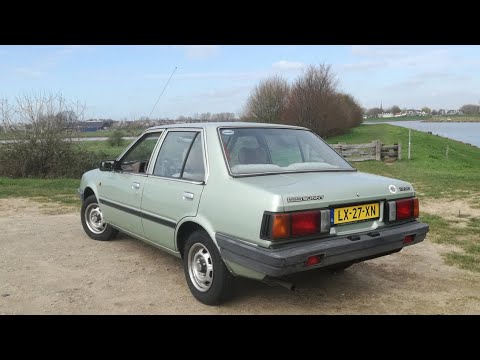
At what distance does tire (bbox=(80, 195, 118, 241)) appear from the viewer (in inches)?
252

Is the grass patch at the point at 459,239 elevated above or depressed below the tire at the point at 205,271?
below

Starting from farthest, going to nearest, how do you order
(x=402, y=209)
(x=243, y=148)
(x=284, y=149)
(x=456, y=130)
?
(x=456, y=130), (x=284, y=149), (x=243, y=148), (x=402, y=209)

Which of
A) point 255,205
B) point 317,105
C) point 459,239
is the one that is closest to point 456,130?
point 317,105

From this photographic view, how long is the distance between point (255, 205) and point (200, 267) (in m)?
1.11

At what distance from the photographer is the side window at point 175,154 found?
4.54 m

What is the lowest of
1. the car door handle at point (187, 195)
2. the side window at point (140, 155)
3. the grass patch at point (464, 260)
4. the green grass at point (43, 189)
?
the grass patch at point (464, 260)

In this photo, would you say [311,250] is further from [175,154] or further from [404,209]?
[175,154]

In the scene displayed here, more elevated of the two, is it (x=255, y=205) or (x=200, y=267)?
(x=255, y=205)


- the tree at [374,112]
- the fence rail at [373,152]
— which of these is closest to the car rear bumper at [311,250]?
the fence rail at [373,152]

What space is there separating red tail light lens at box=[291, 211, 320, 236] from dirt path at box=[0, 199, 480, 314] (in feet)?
3.06

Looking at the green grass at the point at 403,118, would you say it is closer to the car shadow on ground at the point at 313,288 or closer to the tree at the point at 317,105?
the tree at the point at 317,105

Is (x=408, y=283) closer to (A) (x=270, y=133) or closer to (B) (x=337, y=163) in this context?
(B) (x=337, y=163)

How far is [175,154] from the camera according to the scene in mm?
4750

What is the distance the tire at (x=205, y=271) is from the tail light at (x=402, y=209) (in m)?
1.61
